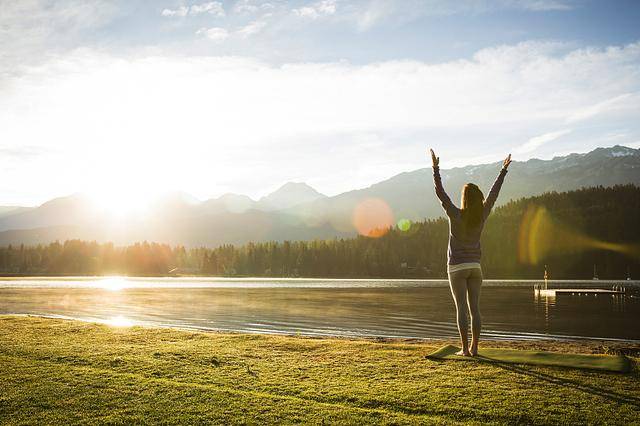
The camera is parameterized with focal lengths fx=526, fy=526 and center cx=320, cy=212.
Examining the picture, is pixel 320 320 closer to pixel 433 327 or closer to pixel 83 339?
pixel 433 327

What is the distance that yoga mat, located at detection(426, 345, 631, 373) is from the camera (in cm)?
1155

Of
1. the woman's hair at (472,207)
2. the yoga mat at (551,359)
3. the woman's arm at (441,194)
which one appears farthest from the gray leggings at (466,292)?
Answer: the woman's arm at (441,194)

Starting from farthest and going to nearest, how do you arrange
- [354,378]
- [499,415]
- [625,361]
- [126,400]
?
[625,361], [354,378], [126,400], [499,415]

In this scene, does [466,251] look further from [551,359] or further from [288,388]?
[288,388]

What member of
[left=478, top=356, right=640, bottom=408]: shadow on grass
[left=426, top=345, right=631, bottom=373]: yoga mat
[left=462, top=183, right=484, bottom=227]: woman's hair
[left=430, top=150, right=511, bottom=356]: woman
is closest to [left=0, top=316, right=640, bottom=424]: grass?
[left=478, top=356, right=640, bottom=408]: shadow on grass

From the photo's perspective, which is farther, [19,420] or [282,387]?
[282,387]

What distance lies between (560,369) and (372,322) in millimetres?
22596

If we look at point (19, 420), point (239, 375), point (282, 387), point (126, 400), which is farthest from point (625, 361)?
point (19, 420)

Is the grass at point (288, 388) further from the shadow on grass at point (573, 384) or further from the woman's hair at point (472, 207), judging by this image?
the woman's hair at point (472, 207)

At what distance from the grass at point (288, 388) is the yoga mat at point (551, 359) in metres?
0.49

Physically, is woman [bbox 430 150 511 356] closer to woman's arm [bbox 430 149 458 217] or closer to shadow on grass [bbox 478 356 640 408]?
woman's arm [bbox 430 149 458 217]

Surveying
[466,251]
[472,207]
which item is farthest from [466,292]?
[472,207]

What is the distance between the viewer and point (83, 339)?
1645cm

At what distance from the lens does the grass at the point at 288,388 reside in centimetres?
842
